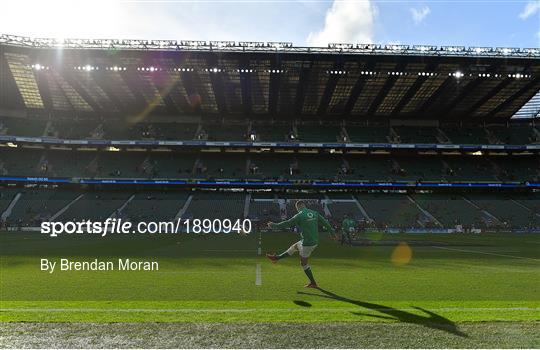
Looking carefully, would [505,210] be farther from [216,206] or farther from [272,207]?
[216,206]

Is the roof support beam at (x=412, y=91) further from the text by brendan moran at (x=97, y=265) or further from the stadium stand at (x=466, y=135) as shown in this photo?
the text by brendan moran at (x=97, y=265)

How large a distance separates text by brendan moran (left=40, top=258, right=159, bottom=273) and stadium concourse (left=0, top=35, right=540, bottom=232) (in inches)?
1269


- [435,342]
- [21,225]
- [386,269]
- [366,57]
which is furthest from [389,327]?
[21,225]

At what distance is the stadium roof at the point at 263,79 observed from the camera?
46000 mm

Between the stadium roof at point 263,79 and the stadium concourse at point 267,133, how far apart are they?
23 cm

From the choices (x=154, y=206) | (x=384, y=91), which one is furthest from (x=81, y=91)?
(x=384, y=91)

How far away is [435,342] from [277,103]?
54.1 m

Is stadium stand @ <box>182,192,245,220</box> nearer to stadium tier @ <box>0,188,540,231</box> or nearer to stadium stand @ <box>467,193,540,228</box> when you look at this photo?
stadium tier @ <box>0,188,540,231</box>

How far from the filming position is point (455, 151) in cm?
5972

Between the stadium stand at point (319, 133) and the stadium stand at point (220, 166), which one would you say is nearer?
the stadium stand at point (220, 166)

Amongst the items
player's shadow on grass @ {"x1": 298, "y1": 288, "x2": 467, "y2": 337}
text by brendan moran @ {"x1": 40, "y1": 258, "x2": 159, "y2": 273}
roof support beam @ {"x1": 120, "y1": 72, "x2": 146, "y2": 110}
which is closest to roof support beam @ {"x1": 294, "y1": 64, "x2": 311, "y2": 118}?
roof support beam @ {"x1": 120, "y1": 72, "x2": 146, "y2": 110}

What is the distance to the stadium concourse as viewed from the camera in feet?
155

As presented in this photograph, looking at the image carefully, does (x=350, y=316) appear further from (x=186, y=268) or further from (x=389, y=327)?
(x=186, y=268)

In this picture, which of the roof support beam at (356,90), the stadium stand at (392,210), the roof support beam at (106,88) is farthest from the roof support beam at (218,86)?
the stadium stand at (392,210)
